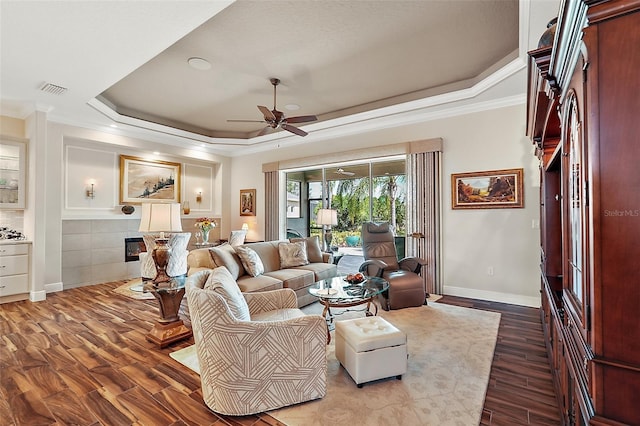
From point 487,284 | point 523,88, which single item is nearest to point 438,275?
point 487,284

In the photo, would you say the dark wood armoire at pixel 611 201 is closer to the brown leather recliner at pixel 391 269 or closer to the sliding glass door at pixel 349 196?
the brown leather recliner at pixel 391 269

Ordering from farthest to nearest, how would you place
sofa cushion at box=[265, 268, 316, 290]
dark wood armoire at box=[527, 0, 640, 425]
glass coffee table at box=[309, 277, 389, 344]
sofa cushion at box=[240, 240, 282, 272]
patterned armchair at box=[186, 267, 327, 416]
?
sofa cushion at box=[240, 240, 282, 272] → sofa cushion at box=[265, 268, 316, 290] → glass coffee table at box=[309, 277, 389, 344] → patterned armchair at box=[186, 267, 327, 416] → dark wood armoire at box=[527, 0, 640, 425]

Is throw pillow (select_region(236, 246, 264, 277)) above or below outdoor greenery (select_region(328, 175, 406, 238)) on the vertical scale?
→ below

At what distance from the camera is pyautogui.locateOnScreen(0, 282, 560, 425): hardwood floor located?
1976 mm

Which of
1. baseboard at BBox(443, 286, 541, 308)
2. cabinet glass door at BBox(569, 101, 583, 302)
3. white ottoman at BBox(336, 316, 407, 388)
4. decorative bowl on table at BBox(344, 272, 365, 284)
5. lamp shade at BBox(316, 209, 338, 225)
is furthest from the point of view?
lamp shade at BBox(316, 209, 338, 225)

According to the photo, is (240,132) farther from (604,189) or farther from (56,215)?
(604,189)

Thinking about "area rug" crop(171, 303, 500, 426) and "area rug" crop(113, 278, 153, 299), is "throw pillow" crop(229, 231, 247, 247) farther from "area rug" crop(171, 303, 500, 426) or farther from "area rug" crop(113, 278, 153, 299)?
"area rug" crop(171, 303, 500, 426)

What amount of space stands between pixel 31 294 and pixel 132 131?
3162 mm

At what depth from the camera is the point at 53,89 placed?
4008 millimetres

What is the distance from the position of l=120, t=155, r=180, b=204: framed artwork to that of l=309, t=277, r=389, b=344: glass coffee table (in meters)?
4.74

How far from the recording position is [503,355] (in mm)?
2779

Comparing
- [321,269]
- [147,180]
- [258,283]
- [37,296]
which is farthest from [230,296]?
[147,180]

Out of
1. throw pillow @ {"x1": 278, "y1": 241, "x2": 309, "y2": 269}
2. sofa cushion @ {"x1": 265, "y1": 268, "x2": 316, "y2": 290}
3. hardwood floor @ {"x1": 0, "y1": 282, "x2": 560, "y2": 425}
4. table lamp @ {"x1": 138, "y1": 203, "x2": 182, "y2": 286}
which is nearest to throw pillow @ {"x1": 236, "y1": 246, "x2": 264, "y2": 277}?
sofa cushion @ {"x1": 265, "y1": 268, "x2": 316, "y2": 290}

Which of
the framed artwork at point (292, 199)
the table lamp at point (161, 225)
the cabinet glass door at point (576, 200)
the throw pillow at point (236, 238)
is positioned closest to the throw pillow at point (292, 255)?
the table lamp at point (161, 225)
